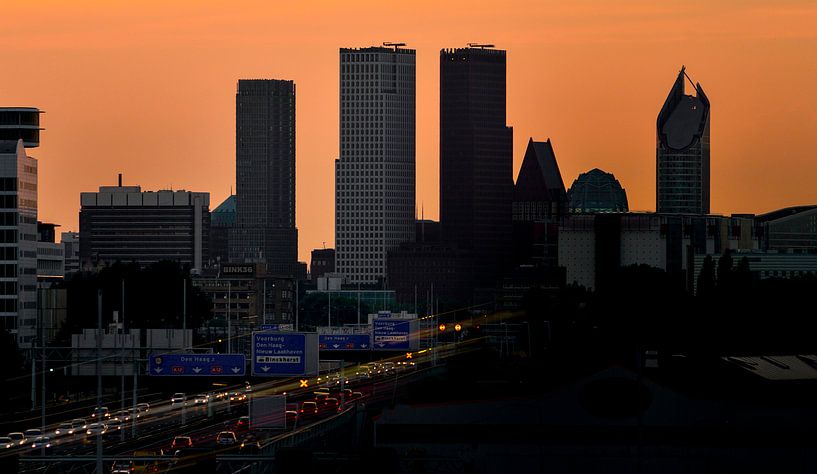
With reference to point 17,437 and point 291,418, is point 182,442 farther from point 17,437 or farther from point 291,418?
point 291,418

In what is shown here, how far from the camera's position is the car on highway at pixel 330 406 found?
144m

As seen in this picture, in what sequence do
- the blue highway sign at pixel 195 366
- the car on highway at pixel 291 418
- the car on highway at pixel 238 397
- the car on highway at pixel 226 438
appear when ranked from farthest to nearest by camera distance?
1. the car on highway at pixel 238 397
2. the blue highway sign at pixel 195 366
3. the car on highway at pixel 291 418
4. the car on highway at pixel 226 438

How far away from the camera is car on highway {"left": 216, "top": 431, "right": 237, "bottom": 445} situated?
116m

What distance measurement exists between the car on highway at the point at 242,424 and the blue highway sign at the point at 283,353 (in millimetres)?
7134

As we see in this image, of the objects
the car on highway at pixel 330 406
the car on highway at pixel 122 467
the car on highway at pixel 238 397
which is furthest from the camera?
the car on highway at pixel 238 397

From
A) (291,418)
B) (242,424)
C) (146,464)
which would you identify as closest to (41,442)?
(146,464)

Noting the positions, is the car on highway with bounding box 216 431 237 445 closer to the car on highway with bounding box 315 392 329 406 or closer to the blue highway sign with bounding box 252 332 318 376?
the blue highway sign with bounding box 252 332 318 376

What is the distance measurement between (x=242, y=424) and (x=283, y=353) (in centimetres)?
1245

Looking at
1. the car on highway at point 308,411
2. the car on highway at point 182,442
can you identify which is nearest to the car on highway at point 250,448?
the car on highway at point 182,442

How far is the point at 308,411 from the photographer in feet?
488

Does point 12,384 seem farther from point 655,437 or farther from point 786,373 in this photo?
point 655,437

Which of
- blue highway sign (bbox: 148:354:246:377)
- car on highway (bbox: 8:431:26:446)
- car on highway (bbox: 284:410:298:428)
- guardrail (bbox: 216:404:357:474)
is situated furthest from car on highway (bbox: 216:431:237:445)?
blue highway sign (bbox: 148:354:246:377)

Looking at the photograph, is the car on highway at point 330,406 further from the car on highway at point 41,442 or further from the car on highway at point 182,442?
the car on highway at point 41,442

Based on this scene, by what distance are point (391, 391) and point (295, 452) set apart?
9577 cm
